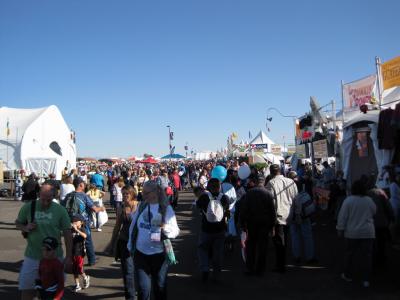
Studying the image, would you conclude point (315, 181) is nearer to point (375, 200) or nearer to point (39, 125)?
point (375, 200)

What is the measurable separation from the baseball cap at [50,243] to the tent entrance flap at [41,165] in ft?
80.6

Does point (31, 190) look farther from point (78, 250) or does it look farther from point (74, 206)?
point (78, 250)

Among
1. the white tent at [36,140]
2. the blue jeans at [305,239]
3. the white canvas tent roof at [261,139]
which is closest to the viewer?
the blue jeans at [305,239]

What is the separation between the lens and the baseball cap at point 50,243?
153 inches

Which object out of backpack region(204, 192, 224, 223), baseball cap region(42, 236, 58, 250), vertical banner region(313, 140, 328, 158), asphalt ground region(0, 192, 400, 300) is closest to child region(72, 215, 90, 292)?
asphalt ground region(0, 192, 400, 300)

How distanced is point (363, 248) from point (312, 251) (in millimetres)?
1469

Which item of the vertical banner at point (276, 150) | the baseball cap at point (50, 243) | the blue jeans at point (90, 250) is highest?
the vertical banner at point (276, 150)

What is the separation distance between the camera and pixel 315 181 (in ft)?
47.4

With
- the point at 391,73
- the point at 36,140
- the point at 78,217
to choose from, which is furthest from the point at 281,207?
the point at 36,140

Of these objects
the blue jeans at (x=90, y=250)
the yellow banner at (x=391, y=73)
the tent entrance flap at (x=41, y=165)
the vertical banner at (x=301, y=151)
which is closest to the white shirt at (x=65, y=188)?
the blue jeans at (x=90, y=250)

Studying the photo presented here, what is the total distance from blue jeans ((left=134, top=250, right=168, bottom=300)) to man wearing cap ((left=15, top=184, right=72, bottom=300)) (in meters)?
0.72

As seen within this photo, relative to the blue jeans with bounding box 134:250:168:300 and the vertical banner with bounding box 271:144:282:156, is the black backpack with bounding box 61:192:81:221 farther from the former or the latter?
the vertical banner with bounding box 271:144:282:156

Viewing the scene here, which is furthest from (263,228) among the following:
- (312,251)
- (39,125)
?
(39,125)

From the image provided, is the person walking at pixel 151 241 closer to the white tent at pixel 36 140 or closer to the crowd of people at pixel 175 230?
the crowd of people at pixel 175 230
